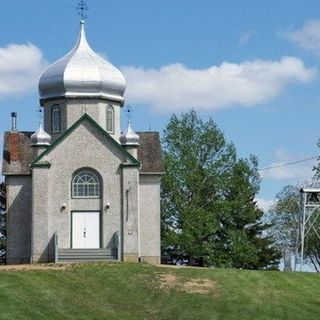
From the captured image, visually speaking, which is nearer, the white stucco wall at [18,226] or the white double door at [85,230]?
the white double door at [85,230]

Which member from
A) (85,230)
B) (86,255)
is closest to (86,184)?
(85,230)

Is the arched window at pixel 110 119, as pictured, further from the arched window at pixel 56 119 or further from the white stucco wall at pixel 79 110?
the arched window at pixel 56 119

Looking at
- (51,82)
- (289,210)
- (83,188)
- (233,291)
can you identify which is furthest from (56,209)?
(289,210)

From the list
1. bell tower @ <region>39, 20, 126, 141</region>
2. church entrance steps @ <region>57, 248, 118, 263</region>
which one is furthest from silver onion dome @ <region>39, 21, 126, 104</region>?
→ church entrance steps @ <region>57, 248, 118, 263</region>

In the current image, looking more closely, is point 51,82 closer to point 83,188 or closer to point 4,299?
point 83,188

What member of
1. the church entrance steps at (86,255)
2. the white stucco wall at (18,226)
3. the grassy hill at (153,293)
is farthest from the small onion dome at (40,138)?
the grassy hill at (153,293)

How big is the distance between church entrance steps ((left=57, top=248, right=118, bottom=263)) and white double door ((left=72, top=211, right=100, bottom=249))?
2.61 ft

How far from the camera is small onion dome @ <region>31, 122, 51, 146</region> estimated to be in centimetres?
5031

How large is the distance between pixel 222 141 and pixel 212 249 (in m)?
7.12

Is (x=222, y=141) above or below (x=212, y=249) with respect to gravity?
above

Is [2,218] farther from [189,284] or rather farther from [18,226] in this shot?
[189,284]

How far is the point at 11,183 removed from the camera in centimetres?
5169

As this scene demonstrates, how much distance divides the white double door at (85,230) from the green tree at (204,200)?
49.4 ft

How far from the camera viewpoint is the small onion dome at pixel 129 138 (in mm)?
51000
